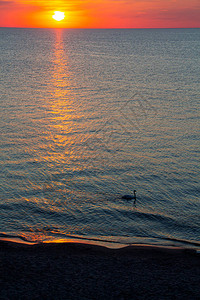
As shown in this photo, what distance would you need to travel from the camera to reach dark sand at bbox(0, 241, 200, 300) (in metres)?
19.1

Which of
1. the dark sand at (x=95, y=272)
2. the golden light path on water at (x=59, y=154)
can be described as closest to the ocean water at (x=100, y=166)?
the golden light path on water at (x=59, y=154)

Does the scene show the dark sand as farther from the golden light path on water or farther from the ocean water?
the golden light path on water

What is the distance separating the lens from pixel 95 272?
21.2 metres

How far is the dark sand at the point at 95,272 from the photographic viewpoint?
19.1 meters

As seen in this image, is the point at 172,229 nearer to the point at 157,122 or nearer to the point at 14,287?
the point at 14,287

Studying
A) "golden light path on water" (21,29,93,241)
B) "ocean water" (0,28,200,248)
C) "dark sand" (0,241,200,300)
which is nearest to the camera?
"dark sand" (0,241,200,300)

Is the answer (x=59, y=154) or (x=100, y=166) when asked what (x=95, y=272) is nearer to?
(x=100, y=166)

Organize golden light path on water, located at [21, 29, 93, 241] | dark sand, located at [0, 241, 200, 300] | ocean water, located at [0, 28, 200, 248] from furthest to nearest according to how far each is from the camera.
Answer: golden light path on water, located at [21, 29, 93, 241], ocean water, located at [0, 28, 200, 248], dark sand, located at [0, 241, 200, 300]

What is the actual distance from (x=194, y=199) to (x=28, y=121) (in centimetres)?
2954

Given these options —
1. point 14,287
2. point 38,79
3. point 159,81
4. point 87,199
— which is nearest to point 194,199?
point 87,199

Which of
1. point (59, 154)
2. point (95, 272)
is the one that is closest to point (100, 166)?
point (59, 154)

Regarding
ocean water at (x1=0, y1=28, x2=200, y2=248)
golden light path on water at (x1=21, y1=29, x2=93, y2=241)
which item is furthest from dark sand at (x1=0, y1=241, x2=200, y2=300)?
golden light path on water at (x1=21, y1=29, x2=93, y2=241)

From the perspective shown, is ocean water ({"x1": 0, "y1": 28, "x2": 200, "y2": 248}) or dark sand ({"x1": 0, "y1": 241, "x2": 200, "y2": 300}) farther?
ocean water ({"x1": 0, "y1": 28, "x2": 200, "y2": 248})

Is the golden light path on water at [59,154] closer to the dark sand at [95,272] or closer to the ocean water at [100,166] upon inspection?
the ocean water at [100,166]
